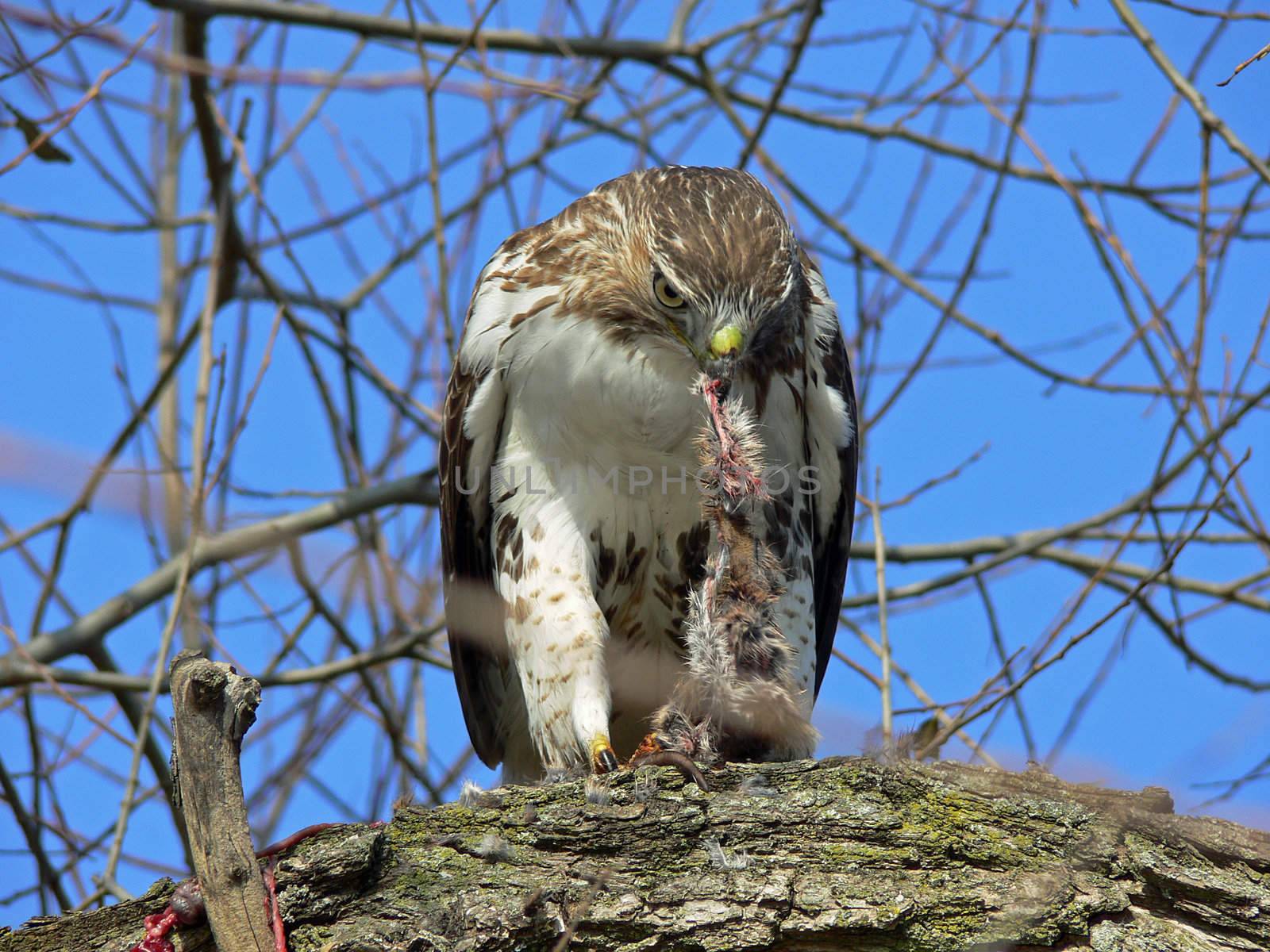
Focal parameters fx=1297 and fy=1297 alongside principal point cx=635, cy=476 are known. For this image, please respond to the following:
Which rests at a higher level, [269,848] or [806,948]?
[269,848]

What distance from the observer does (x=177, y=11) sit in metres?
4.88

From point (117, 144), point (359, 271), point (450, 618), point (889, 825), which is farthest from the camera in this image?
point (359, 271)

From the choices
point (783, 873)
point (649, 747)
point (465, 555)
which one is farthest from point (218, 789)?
point (465, 555)

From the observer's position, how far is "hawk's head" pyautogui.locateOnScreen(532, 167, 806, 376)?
12.4ft

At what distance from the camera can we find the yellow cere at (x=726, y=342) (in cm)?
371

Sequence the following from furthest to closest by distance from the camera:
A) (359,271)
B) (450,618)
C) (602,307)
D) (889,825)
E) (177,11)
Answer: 1. (359,271)
2. (177,11)
3. (450,618)
4. (602,307)
5. (889,825)

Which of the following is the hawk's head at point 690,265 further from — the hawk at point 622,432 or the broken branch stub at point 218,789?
the broken branch stub at point 218,789

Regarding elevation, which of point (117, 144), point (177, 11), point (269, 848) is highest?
point (117, 144)

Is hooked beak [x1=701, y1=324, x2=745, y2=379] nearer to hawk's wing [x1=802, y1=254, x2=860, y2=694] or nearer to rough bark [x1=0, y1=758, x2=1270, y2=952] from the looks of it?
hawk's wing [x1=802, y1=254, x2=860, y2=694]

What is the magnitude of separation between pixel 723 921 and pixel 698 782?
43cm

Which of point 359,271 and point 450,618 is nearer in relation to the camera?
point 450,618

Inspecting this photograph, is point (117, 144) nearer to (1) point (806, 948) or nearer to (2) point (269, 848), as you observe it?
(2) point (269, 848)

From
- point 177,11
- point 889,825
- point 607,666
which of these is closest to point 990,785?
point 889,825

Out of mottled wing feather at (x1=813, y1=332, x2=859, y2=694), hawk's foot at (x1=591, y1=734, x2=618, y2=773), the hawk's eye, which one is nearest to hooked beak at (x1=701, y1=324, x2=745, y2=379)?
the hawk's eye
